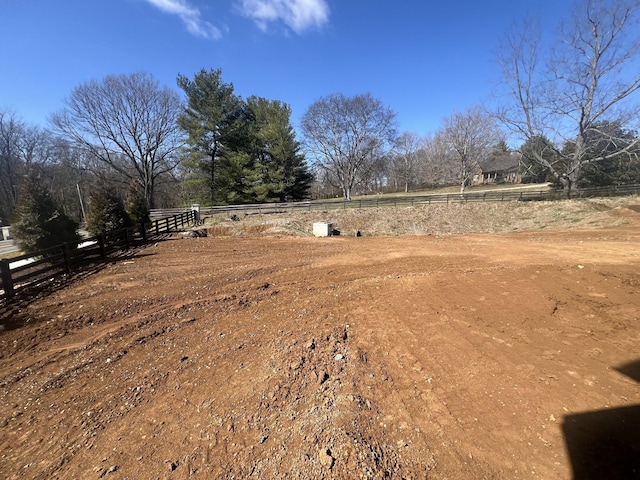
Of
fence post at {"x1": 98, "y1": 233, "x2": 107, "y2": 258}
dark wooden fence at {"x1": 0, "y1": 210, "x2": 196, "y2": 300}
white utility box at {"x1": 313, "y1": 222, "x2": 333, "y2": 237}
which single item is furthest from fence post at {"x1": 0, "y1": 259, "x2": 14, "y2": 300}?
white utility box at {"x1": 313, "y1": 222, "x2": 333, "y2": 237}

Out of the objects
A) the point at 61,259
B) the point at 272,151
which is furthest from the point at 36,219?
the point at 272,151

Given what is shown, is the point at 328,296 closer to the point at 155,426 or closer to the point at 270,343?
the point at 270,343

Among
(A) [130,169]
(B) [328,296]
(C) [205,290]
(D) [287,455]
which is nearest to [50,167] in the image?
(A) [130,169]

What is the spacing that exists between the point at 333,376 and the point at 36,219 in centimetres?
1837

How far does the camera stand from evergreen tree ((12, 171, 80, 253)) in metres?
14.4

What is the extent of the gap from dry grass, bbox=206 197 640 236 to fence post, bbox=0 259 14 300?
1339 cm

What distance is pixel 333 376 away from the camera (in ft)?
13.2

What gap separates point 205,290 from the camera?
780cm

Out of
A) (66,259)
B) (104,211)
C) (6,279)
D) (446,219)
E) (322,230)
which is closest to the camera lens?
(6,279)

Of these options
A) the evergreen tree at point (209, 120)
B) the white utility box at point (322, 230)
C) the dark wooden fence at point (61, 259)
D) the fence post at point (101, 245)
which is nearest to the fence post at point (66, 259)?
the dark wooden fence at point (61, 259)

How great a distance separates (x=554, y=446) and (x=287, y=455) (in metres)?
2.73

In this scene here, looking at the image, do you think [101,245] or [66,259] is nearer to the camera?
[66,259]

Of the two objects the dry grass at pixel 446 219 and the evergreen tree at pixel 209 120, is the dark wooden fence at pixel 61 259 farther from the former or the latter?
the evergreen tree at pixel 209 120

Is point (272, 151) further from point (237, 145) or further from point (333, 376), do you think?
point (333, 376)
